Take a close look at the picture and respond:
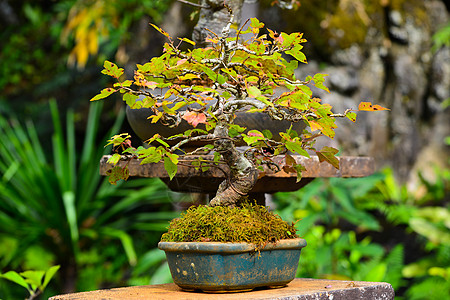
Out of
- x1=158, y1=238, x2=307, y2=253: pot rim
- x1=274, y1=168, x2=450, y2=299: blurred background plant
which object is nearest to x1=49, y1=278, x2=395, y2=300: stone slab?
x1=158, y1=238, x2=307, y2=253: pot rim

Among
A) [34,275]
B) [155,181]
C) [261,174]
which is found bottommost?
[155,181]

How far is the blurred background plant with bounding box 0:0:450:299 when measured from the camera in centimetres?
423

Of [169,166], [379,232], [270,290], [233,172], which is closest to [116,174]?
[169,166]

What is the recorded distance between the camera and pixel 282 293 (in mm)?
1385

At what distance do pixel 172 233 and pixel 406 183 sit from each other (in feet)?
13.7

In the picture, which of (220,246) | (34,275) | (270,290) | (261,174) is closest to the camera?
(220,246)

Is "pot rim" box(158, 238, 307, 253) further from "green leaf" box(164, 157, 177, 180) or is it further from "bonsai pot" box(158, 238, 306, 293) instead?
"green leaf" box(164, 157, 177, 180)

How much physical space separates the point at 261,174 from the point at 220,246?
0.34 meters

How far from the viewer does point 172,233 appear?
148 centimetres

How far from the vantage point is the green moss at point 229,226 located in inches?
54.9

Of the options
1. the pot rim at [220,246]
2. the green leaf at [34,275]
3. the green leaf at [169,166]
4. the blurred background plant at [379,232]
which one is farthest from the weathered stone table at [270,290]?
the blurred background plant at [379,232]

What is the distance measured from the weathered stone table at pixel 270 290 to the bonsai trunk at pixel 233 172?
12 centimetres

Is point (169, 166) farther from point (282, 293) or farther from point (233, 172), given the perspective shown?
point (282, 293)

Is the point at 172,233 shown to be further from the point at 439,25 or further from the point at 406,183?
the point at 439,25
